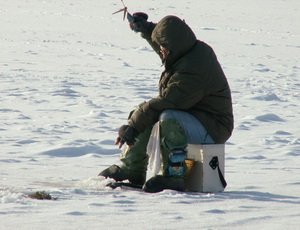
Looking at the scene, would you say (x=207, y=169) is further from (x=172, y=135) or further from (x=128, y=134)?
(x=128, y=134)

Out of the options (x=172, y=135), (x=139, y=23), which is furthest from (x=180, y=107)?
(x=139, y=23)

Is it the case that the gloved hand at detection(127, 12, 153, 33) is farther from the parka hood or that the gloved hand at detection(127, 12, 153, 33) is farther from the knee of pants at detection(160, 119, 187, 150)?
the knee of pants at detection(160, 119, 187, 150)

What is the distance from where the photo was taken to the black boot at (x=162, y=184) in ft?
18.3

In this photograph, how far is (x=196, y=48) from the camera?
575cm

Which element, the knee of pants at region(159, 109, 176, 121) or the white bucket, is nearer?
the knee of pants at region(159, 109, 176, 121)

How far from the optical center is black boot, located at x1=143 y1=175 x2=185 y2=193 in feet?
18.3

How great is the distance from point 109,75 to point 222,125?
9.37 meters

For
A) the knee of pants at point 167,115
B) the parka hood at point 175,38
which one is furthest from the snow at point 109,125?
the parka hood at point 175,38

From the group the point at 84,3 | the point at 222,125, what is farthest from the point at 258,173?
the point at 84,3

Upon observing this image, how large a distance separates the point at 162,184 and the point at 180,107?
50cm

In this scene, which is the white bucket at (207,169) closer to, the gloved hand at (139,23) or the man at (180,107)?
the man at (180,107)

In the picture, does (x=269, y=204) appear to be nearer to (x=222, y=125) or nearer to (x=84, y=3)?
(x=222, y=125)

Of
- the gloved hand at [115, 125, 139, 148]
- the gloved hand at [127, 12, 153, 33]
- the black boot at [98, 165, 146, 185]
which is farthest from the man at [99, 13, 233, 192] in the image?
the gloved hand at [127, 12, 153, 33]

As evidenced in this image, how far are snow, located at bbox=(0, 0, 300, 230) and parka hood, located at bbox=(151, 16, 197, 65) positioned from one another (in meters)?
0.88
